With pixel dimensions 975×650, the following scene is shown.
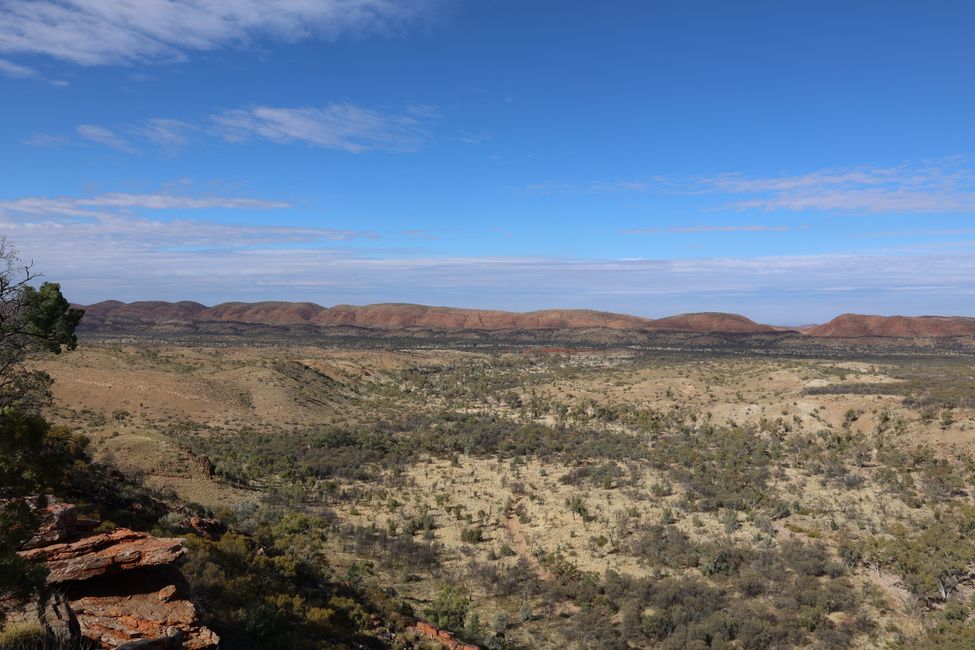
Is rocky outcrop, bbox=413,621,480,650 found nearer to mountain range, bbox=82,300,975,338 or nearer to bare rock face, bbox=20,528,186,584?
bare rock face, bbox=20,528,186,584

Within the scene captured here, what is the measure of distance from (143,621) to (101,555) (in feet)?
3.97

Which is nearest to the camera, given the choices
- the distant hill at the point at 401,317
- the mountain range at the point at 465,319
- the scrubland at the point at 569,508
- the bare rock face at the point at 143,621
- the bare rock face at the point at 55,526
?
the bare rock face at the point at 143,621

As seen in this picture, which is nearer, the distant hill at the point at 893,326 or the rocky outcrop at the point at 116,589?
the rocky outcrop at the point at 116,589

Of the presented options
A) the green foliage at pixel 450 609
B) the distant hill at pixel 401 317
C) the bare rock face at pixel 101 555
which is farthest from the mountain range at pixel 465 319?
the bare rock face at pixel 101 555

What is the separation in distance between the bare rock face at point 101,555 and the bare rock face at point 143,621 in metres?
0.35

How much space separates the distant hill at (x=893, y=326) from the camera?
13238 cm

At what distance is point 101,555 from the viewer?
714cm

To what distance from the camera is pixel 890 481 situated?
67.0ft

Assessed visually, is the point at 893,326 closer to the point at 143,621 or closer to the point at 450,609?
the point at 450,609

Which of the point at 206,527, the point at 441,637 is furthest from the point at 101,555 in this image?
the point at 441,637

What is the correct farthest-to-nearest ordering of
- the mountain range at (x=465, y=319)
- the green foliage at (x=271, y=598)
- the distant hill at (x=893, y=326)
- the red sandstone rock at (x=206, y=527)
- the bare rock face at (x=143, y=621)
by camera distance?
the mountain range at (x=465, y=319), the distant hill at (x=893, y=326), the red sandstone rock at (x=206, y=527), the green foliage at (x=271, y=598), the bare rock face at (x=143, y=621)

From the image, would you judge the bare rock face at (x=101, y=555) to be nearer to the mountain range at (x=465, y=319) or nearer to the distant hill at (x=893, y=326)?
the mountain range at (x=465, y=319)

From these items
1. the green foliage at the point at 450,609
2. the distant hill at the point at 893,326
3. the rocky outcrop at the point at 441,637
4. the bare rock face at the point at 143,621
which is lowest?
the green foliage at the point at 450,609

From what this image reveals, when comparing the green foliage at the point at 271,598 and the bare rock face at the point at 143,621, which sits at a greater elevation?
the bare rock face at the point at 143,621
